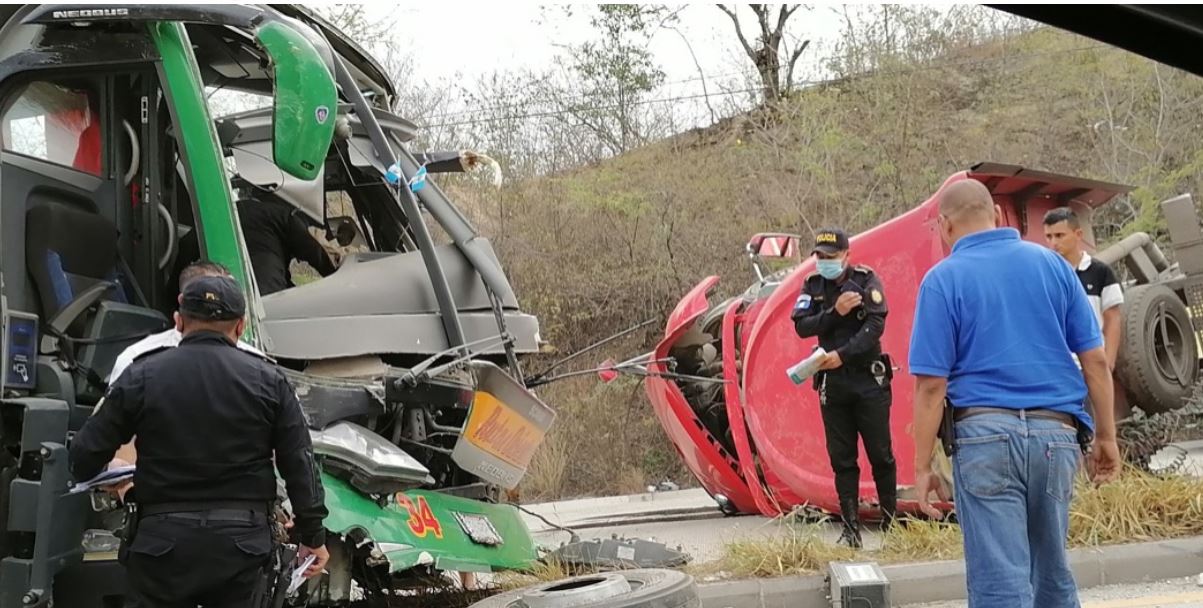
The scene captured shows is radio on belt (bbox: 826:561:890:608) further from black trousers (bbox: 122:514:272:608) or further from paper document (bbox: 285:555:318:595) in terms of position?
black trousers (bbox: 122:514:272:608)

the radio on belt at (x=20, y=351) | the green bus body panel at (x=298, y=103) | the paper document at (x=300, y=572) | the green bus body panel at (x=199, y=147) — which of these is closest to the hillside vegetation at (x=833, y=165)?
the green bus body panel at (x=199, y=147)

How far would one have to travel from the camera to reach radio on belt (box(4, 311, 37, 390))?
4246mm

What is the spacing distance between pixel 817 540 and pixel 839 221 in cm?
1137

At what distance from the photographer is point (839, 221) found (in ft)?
54.4

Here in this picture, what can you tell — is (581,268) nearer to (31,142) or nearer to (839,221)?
(839,221)

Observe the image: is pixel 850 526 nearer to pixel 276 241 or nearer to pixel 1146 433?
pixel 1146 433

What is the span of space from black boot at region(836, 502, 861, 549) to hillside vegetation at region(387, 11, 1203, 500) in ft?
21.5

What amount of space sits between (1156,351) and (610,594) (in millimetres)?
4423

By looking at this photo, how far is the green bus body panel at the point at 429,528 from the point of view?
4230mm

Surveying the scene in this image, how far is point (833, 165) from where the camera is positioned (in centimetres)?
1738

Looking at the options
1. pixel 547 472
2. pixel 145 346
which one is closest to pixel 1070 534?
pixel 145 346

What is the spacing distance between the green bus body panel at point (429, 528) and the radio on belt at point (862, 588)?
1.42 meters

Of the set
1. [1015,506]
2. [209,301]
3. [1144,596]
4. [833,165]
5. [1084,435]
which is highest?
[833,165]

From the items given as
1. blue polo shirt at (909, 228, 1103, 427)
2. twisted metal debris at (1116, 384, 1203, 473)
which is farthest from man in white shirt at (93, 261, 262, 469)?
twisted metal debris at (1116, 384, 1203, 473)
